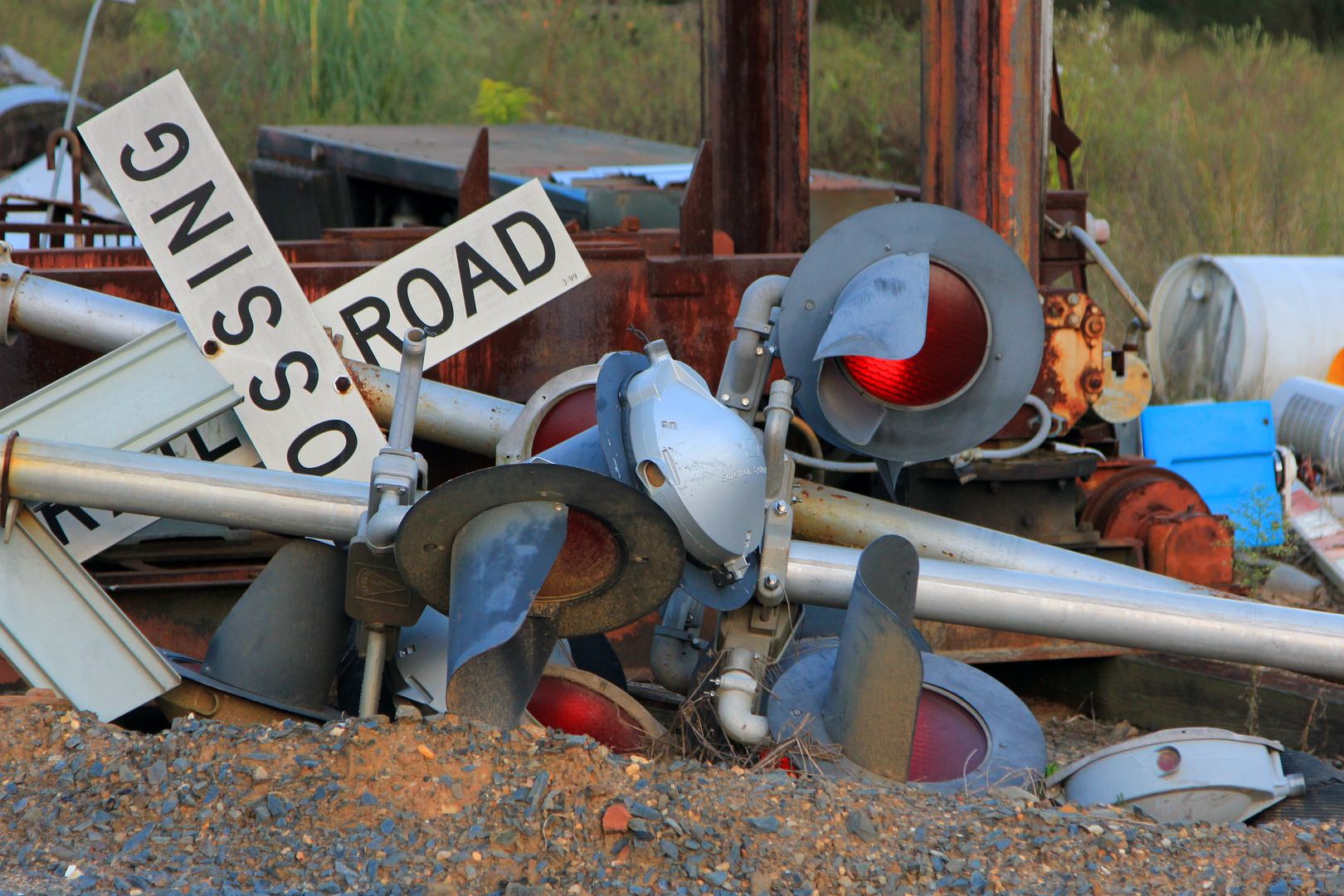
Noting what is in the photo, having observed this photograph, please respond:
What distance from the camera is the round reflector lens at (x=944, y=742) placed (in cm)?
261

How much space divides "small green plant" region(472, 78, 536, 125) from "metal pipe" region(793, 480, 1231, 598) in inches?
477

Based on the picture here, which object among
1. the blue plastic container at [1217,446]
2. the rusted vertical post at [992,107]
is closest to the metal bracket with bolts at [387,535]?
the rusted vertical post at [992,107]

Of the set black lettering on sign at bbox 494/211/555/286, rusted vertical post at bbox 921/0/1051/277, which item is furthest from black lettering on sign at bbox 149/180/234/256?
rusted vertical post at bbox 921/0/1051/277

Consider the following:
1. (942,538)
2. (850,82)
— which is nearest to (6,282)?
(942,538)

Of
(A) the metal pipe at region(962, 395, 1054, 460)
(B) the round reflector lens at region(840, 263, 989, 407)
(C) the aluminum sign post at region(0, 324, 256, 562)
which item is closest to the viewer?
→ (B) the round reflector lens at region(840, 263, 989, 407)

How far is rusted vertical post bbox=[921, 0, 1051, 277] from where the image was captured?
3607 mm

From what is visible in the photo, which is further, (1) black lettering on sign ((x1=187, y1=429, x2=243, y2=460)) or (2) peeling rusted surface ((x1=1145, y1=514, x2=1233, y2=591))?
(2) peeling rusted surface ((x1=1145, y1=514, x2=1233, y2=591))

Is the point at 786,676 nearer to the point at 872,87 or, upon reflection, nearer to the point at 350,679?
the point at 350,679

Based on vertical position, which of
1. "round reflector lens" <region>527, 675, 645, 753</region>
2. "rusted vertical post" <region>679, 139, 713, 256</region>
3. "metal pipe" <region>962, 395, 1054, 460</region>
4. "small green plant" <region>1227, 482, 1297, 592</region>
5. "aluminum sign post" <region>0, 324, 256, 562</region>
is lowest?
"small green plant" <region>1227, 482, 1297, 592</region>

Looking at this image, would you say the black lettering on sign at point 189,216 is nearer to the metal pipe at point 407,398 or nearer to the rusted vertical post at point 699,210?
the metal pipe at point 407,398

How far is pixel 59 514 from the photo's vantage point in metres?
2.96

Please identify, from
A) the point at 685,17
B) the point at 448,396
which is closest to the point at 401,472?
the point at 448,396

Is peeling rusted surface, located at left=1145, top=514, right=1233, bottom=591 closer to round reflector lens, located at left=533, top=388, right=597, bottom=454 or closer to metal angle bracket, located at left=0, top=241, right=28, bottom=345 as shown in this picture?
round reflector lens, located at left=533, top=388, right=597, bottom=454

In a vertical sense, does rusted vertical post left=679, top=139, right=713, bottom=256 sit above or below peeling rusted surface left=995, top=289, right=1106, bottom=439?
above
